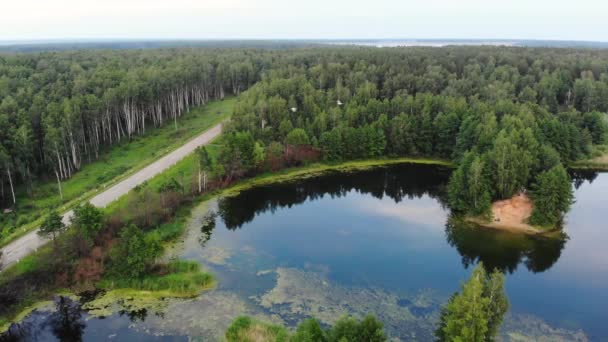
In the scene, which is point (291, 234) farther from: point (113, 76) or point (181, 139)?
point (113, 76)

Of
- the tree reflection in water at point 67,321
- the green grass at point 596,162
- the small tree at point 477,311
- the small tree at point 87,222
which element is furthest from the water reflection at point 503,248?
the small tree at point 87,222

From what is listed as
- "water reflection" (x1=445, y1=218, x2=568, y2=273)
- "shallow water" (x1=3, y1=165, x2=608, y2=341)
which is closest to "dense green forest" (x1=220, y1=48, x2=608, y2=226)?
"water reflection" (x1=445, y1=218, x2=568, y2=273)

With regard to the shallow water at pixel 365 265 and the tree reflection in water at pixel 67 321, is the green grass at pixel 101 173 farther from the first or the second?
the shallow water at pixel 365 265

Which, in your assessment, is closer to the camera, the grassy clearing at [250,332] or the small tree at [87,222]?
the grassy clearing at [250,332]

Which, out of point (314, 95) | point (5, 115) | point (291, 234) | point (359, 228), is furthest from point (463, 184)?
point (5, 115)

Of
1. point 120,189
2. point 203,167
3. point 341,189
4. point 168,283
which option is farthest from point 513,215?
point 120,189
